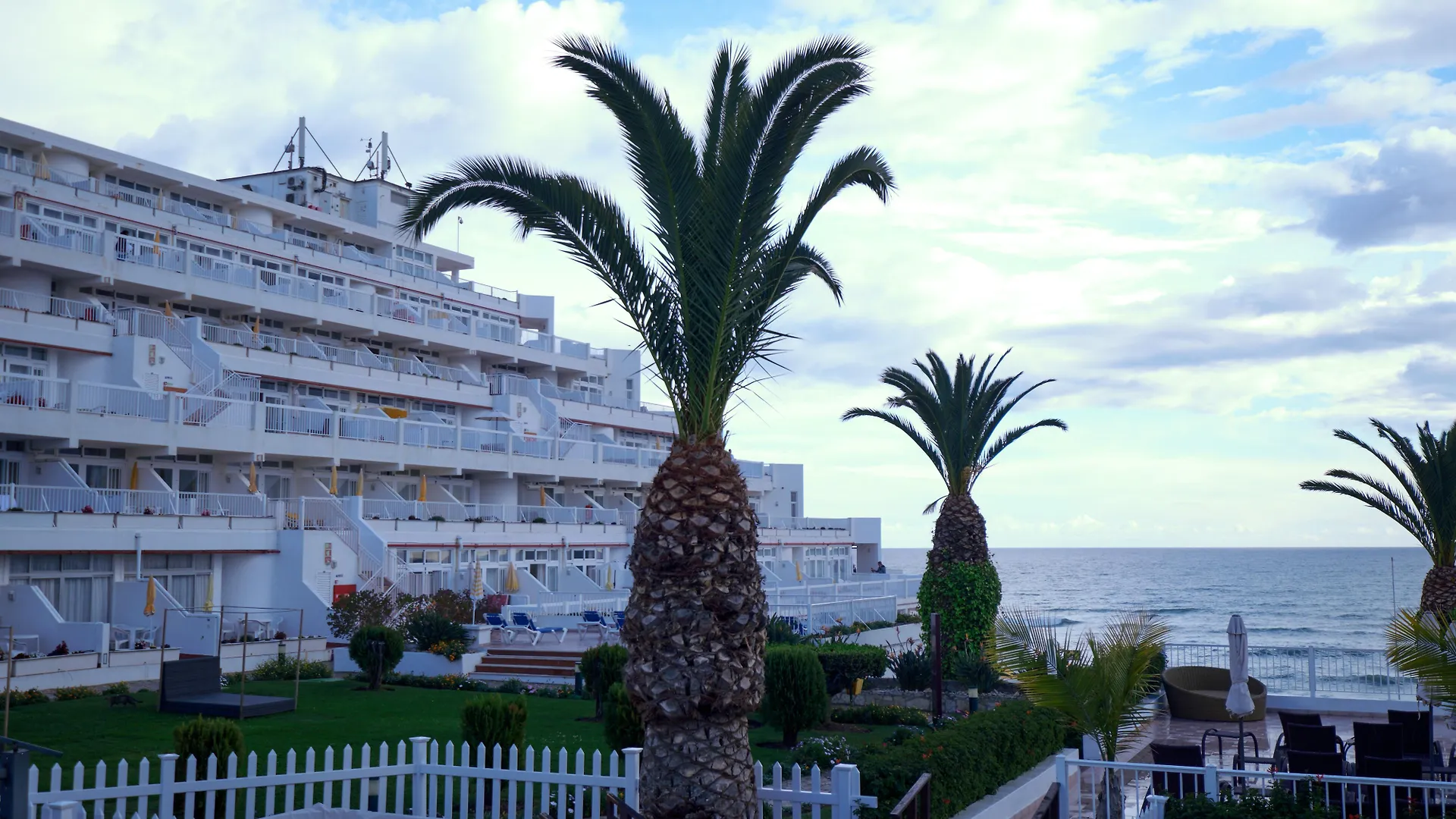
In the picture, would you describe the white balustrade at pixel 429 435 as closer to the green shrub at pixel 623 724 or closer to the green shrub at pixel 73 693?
the green shrub at pixel 73 693

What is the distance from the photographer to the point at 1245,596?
108 m

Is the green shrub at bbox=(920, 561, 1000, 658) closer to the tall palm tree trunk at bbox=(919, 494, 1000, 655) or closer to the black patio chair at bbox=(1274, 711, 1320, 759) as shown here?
the tall palm tree trunk at bbox=(919, 494, 1000, 655)

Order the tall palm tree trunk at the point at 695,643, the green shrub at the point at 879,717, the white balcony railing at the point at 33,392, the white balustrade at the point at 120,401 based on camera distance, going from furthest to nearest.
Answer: the white balustrade at the point at 120,401 → the white balcony railing at the point at 33,392 → the green shrub at the point at 879,717 → the tall palm tree trunk at the point at 695,643

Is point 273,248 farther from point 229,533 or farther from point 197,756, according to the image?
point 197,756

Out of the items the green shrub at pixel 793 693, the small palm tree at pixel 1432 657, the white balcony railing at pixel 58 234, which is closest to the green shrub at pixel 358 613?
the green shrub at pixel 793 693

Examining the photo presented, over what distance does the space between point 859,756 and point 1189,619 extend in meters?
83.8

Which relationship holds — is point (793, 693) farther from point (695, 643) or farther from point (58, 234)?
point (58, 234)

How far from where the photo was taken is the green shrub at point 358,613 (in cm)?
2912

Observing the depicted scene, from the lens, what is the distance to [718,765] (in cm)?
908

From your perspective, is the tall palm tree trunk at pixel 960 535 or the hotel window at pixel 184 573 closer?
the tall palm tree trunk at pixel 960 535

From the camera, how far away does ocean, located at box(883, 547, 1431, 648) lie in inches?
3009

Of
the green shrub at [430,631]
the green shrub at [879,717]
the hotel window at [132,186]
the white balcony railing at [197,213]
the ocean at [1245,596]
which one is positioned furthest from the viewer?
the ocean at [1245,596]

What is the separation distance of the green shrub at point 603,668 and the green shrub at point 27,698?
9.72 metres

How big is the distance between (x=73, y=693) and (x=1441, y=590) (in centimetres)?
2660
